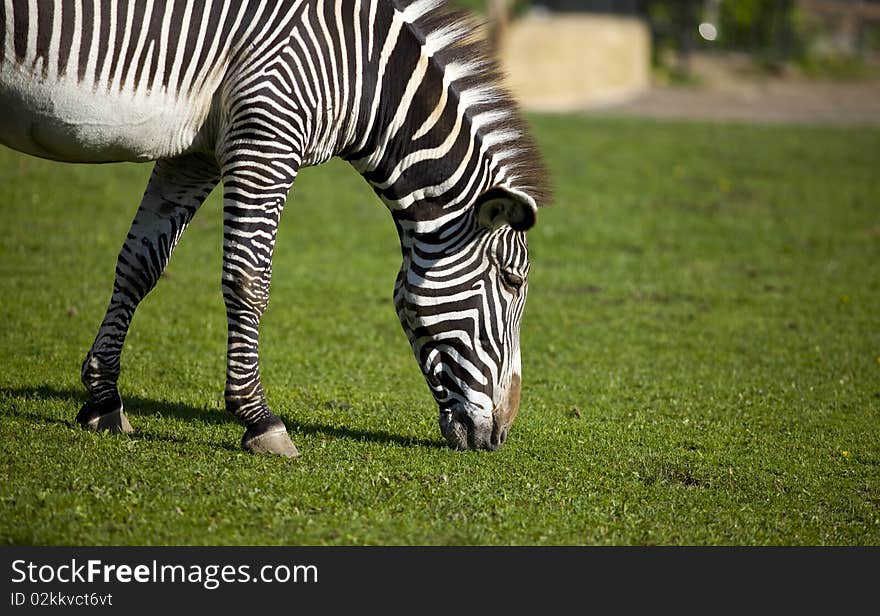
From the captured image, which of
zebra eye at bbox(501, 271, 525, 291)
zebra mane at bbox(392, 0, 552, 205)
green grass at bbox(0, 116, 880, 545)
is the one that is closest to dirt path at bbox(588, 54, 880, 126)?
green grass at bbox(0, 116, 880, 545)

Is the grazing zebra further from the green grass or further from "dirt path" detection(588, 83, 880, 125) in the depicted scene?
"dirt path" detection(588, 83, 880, 125)

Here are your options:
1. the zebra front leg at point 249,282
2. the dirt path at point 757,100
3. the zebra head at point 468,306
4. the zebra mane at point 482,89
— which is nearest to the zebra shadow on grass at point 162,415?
the zebra front leg at point 249,282

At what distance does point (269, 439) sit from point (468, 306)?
4.39 ft

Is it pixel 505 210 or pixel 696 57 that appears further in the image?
pixel 696 57

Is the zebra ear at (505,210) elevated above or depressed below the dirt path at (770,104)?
above

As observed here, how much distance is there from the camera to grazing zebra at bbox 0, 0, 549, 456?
5594mm

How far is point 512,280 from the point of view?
241 inches

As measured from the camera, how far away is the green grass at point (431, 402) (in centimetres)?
545

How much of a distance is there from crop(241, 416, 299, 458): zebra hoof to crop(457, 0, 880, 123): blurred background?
15.8 meters

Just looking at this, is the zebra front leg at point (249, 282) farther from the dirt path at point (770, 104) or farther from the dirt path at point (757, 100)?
the dirt path at point (757, 100)

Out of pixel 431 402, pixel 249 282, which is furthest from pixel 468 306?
pixel 431 402

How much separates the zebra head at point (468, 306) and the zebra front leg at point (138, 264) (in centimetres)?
139

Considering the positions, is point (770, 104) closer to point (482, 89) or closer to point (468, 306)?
point (482, 89)
